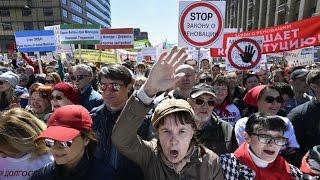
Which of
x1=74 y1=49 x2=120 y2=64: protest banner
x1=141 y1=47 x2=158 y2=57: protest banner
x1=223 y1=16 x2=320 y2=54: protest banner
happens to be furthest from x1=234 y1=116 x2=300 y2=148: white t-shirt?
x1=141 y1=47 x2=158 y2=57: protest banner

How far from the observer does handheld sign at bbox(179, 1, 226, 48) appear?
5.36 meters

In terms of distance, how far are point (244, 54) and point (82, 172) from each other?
5.46 meters

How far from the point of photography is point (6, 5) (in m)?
67.6

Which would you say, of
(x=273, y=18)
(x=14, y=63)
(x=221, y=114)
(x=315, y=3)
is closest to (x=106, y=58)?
(x=14, y=63)

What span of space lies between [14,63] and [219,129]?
13.8 metres

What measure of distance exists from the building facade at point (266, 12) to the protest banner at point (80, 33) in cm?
1610

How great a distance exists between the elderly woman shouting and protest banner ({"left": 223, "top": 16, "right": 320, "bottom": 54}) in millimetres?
5981

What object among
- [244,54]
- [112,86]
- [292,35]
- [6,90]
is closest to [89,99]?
[6,90]

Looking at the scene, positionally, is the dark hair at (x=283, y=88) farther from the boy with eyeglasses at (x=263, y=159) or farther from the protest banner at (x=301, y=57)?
the protest banner at (x=301, y=57)

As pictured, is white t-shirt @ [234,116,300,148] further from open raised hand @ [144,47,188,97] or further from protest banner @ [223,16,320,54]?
protest banner @ [223,16,320,54]

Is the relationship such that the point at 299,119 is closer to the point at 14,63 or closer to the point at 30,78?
the point at 30,78

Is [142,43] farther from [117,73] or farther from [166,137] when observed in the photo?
[166,137]

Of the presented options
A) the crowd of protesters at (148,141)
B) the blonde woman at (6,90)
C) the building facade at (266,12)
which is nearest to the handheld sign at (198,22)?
the crowd of protesters at (148,141)

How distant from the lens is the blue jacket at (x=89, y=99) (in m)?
4.70
